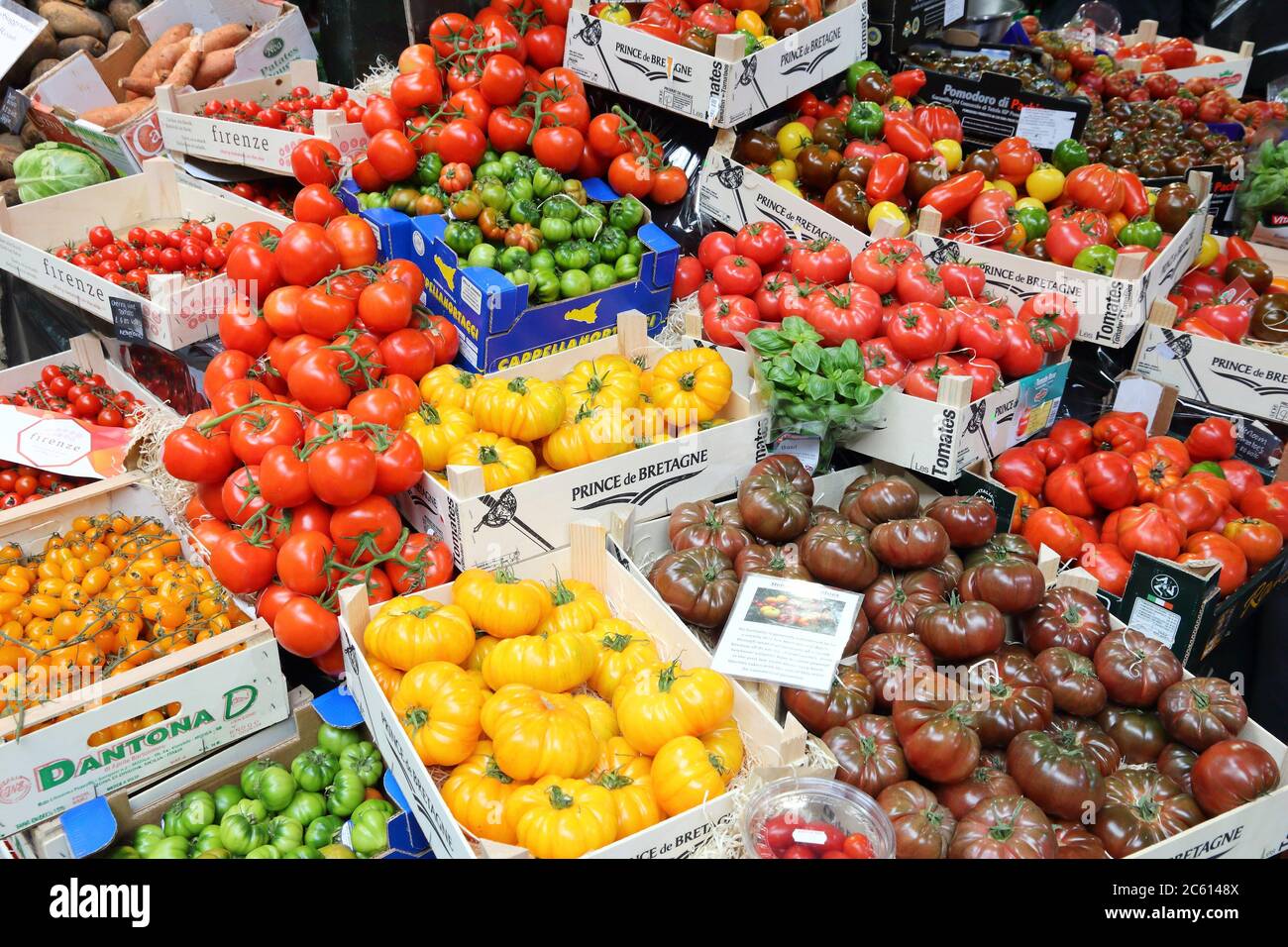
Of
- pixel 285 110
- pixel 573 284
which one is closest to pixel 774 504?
pixel 573 284

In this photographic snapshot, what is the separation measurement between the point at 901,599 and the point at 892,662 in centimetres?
24

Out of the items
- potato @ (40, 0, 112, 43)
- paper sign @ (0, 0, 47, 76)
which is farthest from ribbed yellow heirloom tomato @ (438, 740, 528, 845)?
potato @ (40, 0, 112, 43)

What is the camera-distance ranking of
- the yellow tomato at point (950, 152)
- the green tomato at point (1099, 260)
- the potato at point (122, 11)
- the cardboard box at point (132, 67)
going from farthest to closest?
the potato at point (122, 11), the cardboard box at point (132, 67), the yellow tomato at point (950, 152), the green tomato at point (1099, 260)

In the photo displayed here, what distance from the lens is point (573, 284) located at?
133 inches

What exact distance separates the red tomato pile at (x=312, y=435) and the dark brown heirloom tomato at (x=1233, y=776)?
6.29 ft

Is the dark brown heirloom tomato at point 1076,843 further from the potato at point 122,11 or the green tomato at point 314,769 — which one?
the potato at point 122,11

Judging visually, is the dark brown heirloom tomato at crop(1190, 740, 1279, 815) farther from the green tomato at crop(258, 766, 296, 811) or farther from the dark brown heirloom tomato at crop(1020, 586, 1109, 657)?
the green tomato at crop(258, 766, 296, 811)

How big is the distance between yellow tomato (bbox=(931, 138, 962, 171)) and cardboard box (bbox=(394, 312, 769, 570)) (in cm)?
158

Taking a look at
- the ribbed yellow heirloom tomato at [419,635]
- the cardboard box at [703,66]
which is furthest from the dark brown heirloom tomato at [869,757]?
the cardboard box at [703,66]

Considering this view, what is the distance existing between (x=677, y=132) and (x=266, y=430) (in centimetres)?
226

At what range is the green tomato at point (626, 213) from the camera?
12.0 feet

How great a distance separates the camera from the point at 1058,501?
3334 mm
